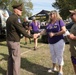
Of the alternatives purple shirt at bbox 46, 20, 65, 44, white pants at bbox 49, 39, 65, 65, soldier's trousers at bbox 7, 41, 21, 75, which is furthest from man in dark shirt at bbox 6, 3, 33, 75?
white pants at bbox 49, 39, 65, 65

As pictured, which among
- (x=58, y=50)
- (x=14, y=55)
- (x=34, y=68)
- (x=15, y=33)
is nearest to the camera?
(x=15, y=33)

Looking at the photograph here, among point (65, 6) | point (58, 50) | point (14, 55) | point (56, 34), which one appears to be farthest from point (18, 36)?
point (65, 6)

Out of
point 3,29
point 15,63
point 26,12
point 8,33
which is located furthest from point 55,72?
point 26,12

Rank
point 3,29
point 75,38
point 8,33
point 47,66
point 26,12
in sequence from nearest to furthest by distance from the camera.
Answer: point 75,38 → point 8,33 → point 47,66 → point 3,29 → point 26,12

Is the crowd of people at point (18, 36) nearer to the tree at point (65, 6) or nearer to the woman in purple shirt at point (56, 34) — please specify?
the woman in purple shirt at point (56, 34)

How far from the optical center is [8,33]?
612 centimetres

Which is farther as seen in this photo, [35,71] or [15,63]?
[35,71]

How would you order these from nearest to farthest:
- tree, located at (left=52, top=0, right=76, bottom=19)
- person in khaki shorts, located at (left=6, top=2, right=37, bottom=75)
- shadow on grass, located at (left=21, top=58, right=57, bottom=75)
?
person in khaki shorts, located at (left=6, top=2, right=37, bottom=75)
shadow on grass, located at (left=21, top=58, right=57, bottom=75)
tree, located at (left=52, top=0, right=76, bottom=19)

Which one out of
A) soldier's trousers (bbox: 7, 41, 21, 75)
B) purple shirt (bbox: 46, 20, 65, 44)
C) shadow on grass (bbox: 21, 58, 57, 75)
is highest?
purple shirt (bbox: 46, 20, 65, 44)

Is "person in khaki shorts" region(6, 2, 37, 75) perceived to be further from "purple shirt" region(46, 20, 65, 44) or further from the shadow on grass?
the shadow on grass

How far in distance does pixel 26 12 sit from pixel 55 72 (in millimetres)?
50016

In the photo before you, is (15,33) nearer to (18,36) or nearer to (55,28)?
(18,36)

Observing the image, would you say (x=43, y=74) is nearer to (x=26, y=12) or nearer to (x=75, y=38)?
(x=75, y=38)

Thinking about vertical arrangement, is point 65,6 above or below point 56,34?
above
